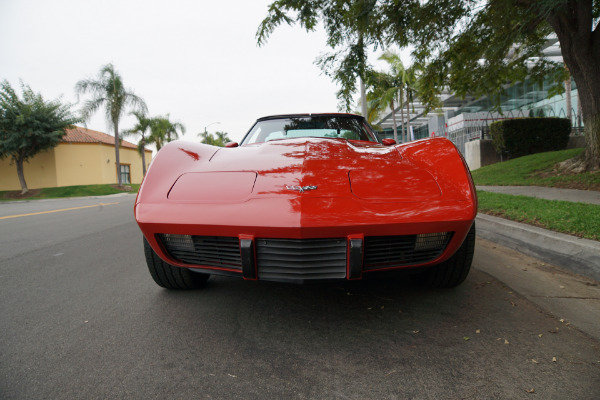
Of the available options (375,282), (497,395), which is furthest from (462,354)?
(375,282)

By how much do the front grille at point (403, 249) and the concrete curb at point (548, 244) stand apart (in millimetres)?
1496

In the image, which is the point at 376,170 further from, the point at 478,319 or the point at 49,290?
the point at 49,290

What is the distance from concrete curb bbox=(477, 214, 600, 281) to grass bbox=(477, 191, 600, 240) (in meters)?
0.11

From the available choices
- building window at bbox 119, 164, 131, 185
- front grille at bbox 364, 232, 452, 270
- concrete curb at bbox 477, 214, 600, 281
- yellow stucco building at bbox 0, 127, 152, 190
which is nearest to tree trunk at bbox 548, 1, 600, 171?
concrete curb at bbox 477, 214, 600, 281

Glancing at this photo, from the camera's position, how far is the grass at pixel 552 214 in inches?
115

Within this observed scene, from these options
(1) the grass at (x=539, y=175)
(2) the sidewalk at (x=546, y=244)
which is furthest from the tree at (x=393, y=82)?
(2) the sidewalk at (x=546, y=244)

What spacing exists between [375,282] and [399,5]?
537 cm

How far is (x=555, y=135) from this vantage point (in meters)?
11.8

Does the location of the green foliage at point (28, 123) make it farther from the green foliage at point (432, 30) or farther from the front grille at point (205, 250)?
the front grille at point (205, 250)

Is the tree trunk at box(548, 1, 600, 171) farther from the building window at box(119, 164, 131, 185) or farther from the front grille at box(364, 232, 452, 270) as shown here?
the building window at box(119, 164, 131, 185)

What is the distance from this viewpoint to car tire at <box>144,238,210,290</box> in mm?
2086

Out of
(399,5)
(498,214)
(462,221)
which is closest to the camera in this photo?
(462,221)

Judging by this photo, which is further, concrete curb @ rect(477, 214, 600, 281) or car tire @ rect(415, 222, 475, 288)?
concrete curb @ rect(477, 214, 600, 281)

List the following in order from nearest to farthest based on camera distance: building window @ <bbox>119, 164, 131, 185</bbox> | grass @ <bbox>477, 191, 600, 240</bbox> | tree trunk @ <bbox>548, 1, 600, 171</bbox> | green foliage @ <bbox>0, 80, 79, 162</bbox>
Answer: grass @ <bbox>477, 191, 600, 240</bbox>
tree trunk @ <bbox>548, 1, 600, 171</bbox>
green foliage @ <bbox>0, 80, 79, 162</bbox>
building window @ <bbox>119, 164, 131, 185</bbox>
